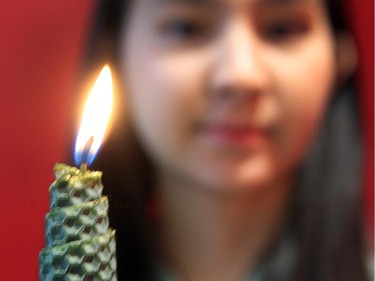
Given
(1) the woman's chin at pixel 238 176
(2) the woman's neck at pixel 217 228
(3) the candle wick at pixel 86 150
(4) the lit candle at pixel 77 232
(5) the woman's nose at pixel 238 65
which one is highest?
(5) the woman's nose at pixel 238 65

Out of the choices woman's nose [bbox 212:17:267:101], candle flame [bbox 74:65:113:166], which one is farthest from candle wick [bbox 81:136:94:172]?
→ woman's nose [bbox 212:17:267:101]

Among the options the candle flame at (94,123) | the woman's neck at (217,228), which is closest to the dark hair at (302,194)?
the woman's neck at (217,228)

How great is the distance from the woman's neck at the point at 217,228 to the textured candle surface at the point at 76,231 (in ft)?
0.94

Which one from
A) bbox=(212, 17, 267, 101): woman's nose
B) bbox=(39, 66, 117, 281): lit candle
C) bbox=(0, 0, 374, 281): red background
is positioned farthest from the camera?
bbox=(0, 0, 374, 281): red background

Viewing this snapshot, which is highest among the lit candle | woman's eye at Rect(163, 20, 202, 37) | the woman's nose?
woman's eye at Rect(163, 20, 202, 37)

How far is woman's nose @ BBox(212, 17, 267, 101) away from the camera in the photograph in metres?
0.54

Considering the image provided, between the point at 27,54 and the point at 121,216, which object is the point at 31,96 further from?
the point at 121,216

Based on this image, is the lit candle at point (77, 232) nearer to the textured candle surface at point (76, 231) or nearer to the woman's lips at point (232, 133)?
the textured candle surface at point (76, 231)

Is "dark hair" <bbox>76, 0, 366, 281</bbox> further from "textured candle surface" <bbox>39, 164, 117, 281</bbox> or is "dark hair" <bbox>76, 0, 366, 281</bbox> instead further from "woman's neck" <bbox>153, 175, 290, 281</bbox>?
"textured candle surface" <bbox>39, 164, 117, 281</bbox>

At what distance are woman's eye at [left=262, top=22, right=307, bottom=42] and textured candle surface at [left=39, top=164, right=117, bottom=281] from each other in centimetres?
30

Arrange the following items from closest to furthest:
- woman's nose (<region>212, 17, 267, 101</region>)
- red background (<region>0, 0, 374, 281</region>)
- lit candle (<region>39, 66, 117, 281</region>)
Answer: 1. lit candle (<region>39, 66, 117, 281</region>)
2. woman's nose (<region>212, 17, 267, 101</region>)
3. red background (<region>0, 0, 374, 281</region>)

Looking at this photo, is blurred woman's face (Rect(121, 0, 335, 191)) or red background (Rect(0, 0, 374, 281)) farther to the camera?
red background (Rect(0, 0, 374, 281))

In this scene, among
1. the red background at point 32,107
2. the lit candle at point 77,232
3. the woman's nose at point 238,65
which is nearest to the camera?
the lit candle at point 77,232

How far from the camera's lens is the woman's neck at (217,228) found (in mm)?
619
